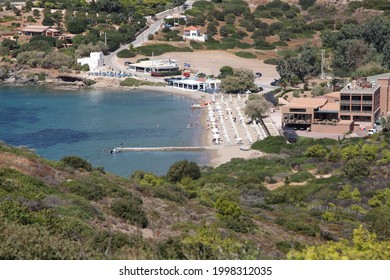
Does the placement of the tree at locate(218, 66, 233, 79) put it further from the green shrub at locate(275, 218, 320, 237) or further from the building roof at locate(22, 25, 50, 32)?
the green shrub at locate(275, 218, 320, 237)

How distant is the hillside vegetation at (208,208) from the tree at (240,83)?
22.0 m

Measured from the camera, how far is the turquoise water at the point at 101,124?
128 feet

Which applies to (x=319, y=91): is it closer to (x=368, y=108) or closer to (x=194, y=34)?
(x=368, y=108)

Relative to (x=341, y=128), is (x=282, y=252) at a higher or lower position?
higher

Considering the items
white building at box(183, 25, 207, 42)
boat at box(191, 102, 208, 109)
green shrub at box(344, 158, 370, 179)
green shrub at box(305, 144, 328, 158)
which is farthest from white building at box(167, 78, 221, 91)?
green shrub at box(344, 158, 370, 179)

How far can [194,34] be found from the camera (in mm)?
77000

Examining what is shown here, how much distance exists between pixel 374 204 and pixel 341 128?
17444mm

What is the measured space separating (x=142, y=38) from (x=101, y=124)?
29209mm

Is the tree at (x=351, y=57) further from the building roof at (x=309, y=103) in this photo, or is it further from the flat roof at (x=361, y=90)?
the building roof at (x=309, y=103)

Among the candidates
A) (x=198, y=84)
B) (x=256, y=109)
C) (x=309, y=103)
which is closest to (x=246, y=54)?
(x=198, y=84)

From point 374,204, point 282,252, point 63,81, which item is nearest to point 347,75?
point 63,81

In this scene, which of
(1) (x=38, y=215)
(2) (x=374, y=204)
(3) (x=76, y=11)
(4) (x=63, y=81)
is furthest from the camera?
(3) (x=76, y=11)

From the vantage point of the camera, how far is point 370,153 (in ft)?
108

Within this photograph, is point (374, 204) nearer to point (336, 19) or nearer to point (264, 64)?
point (264, 64)
